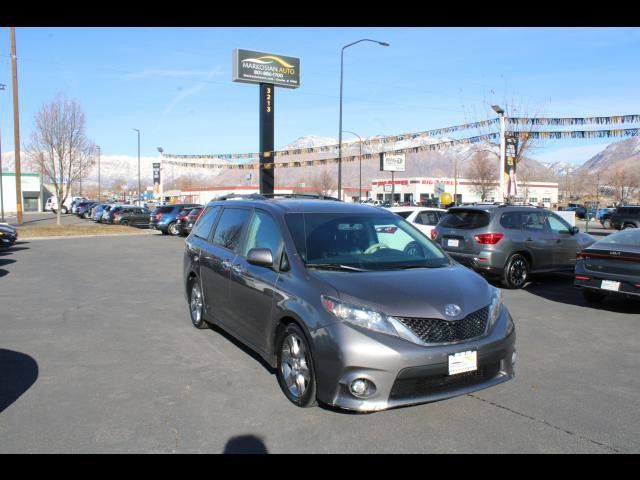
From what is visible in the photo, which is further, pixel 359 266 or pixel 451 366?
pixel 359 266

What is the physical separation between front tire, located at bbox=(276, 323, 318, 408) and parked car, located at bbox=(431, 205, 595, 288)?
258 inches

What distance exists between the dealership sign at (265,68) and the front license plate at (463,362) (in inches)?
1374

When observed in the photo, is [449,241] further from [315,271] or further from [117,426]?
[117,426]

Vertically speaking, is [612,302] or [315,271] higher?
[315,271]

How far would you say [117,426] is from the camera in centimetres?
394

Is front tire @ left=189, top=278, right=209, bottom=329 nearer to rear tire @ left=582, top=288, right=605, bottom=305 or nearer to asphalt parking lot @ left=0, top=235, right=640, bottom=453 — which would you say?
asphalt parking lot @ left=0, top=235, right=640, bottom=453

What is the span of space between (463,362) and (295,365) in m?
1.33

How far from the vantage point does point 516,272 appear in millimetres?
10406

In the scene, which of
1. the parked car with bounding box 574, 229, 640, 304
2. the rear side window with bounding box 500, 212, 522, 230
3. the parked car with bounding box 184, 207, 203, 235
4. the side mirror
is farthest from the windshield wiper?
the parked car with bounding box 184, 207, 203, 235

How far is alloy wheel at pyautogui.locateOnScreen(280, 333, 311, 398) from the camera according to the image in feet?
13.9

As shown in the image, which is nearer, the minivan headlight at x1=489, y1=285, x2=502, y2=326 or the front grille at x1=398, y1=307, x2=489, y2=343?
the front grille at x1=398, y1=307, x2=489, y2=343
